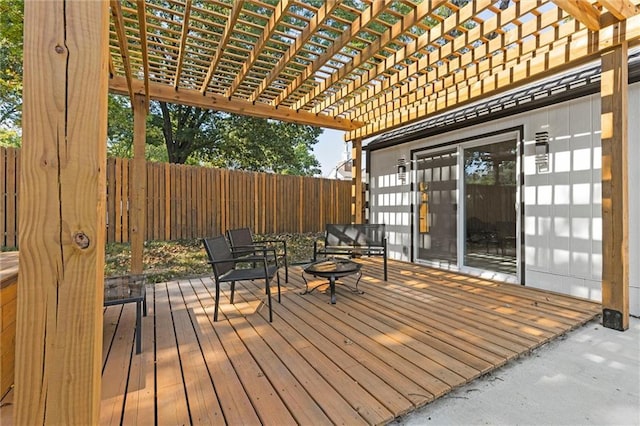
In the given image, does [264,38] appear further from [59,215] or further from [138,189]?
[59,215]

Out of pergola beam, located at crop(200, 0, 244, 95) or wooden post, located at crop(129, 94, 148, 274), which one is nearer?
pergola beam, located at crop(200, 0, 244, 95)

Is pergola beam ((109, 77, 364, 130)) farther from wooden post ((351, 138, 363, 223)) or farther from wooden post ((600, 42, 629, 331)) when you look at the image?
wooden post ((600, 42, 629, 331))

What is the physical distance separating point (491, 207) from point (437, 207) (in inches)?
36.3

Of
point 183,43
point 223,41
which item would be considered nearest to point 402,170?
point 223,41

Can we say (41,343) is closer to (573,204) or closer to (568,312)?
(568,312)

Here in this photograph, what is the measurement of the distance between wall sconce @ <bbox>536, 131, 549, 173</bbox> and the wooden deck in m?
1.56

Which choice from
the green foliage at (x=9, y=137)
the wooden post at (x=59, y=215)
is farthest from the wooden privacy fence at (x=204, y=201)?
the green foliage at (x=9, y=137)

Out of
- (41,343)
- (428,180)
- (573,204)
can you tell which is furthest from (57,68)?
(428,180)

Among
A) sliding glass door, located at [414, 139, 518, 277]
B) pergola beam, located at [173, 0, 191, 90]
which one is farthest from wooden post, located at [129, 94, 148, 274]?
sliding glass door, located at [414, 139, 518, 277]

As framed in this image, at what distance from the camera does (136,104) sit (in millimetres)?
4070

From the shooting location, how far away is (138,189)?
4.07m

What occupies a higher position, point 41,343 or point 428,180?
point 428,180

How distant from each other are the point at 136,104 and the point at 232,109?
1.27m

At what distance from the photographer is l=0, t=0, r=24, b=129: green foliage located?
5.67 meters
